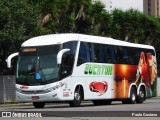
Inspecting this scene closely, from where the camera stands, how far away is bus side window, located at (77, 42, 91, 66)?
27953 mm

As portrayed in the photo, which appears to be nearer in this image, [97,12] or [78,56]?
[78,56]

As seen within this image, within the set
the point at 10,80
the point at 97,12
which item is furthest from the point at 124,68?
the point at 97,12

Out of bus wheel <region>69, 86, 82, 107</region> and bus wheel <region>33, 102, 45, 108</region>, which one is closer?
bus wheel <region>69, 86, 82, 107</region>

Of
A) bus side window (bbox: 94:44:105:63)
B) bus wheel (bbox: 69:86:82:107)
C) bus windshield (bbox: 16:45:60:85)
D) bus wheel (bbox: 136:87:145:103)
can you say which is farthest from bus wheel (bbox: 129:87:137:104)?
bus windshield (bbox: 16:45:60:85)

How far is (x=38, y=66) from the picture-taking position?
26.7 meters

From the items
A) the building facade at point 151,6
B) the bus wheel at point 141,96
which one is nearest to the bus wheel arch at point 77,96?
the bus wheel at point 141,96

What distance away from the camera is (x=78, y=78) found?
28031mm

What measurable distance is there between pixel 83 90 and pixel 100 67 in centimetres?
207

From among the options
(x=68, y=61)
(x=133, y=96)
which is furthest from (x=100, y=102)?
(x=68, y=61)

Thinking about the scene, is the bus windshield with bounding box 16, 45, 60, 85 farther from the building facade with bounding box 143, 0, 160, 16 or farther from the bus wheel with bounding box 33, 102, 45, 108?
the building facade with bounding box 143, 0, 160, 16

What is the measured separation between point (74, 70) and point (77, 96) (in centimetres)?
138

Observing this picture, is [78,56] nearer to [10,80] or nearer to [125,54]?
[125,54]

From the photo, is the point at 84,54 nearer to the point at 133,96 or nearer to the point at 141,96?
the point at 133,96

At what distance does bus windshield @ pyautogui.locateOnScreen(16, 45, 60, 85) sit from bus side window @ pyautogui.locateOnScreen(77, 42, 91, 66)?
1644mm
